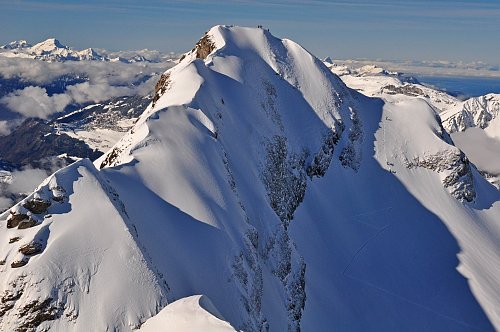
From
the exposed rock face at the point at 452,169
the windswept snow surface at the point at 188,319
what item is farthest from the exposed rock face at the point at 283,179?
the windswept snow surface at the point at 188,319

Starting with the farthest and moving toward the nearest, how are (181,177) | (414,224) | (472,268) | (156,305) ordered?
(414,224), (472,268), (181,177), (156,305)

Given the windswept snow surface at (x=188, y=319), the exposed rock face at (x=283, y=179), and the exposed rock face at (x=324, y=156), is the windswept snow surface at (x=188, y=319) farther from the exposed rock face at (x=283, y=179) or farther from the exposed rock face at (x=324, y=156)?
the exposed rock face at (x=324, y=156)

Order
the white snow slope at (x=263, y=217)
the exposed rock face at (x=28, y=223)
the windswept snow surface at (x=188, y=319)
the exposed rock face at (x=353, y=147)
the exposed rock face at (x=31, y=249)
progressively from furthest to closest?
the exposed rock face at (x=353, y=147) < the exposed rock face at (x=28, y=223) < the white snow slope at (x=263, y=217) < the exposed rock face at (x=31, y=249) < the windswept snow surface at (x=188, y=319)

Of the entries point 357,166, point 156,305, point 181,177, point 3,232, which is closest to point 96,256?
point 156,305

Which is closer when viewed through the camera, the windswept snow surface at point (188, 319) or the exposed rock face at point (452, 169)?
the windswept snow surface at point (188, 319)

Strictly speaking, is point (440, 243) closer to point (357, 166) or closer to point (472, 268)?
point (472, 268)

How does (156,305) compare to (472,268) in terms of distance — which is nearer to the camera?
(156,305)
